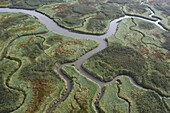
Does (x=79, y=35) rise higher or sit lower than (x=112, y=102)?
higher

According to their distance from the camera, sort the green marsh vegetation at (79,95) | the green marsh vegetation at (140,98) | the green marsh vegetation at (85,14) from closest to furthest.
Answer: the green marsh vegetation at (79,95) → the green marsh vegetation at (140,98) → the green marsh vegetation at (85,14)

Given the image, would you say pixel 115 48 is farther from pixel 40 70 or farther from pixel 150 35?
pixel 40 70

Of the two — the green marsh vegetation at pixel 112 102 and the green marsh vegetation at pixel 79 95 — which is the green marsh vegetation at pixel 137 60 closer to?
the green marsh vegetation at pixel 79 95

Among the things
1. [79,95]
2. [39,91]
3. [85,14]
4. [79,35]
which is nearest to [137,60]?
[79,35]

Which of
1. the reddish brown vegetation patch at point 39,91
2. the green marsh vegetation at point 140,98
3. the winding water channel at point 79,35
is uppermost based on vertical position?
the reddish brown vegetation patch at point 39,91

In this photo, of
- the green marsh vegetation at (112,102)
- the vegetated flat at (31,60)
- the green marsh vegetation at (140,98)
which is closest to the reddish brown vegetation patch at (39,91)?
the vegetated flat at (31,60)

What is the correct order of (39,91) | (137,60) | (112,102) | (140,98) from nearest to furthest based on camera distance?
(112,102), (39,91), (140,98), (137,60)

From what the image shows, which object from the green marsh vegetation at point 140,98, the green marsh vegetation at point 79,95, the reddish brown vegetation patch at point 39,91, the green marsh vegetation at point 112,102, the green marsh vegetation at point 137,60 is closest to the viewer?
the reddish brown vegetation patch at point 39,91

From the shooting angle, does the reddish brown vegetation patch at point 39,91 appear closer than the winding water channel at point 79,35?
Yes

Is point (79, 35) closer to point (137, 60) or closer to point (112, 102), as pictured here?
point (137, 60)

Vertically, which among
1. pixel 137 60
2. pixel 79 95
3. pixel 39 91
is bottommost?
pixel 137 60

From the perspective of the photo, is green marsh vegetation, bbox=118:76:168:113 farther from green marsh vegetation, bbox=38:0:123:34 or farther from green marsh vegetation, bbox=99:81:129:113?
green marsh vegetation, bbox=38:0:123:34
